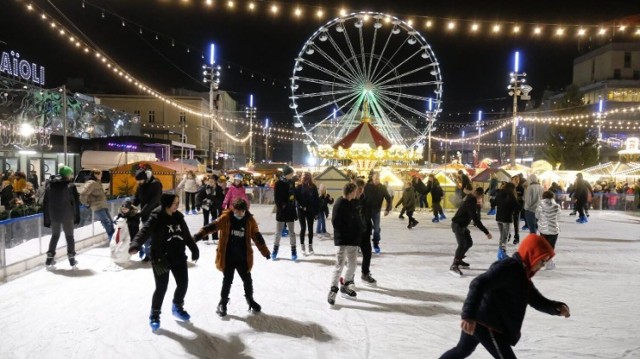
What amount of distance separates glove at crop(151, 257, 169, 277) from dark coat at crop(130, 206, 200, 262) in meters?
0.03

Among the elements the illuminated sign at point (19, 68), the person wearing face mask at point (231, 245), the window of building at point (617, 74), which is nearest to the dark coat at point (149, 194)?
the person wearing face mask at point (231, 245)

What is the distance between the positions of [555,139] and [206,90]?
148ft

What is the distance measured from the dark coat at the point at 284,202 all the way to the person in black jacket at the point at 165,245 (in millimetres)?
3652

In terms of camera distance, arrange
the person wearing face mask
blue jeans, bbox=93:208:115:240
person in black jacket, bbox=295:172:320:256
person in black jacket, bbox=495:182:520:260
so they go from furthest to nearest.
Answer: blue jeans, bbox=93:208:115:240
person in black jacket, bbox=295:172:320:256
person in black jacket, bbox=495:182:520:260
the person wearing face mask

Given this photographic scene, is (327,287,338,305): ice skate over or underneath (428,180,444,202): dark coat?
underneath

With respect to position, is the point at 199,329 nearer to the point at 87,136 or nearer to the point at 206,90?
the point at 87,136

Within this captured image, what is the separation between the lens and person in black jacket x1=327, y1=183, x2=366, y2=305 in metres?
6.09

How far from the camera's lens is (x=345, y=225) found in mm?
6117

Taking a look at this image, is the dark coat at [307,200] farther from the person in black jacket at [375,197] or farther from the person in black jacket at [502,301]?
the person in black jacket at [502,301]

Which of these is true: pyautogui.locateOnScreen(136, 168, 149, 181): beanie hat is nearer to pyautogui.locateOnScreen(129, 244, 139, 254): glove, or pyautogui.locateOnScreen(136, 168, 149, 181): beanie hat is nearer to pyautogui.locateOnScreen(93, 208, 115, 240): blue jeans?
pyautogui.locateOnScreen(93, 208, 115, 240): blue jeans

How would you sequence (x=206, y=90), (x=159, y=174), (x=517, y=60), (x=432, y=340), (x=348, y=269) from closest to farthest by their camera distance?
(x=432, y=340), (x=348, y=269), (x=159, y=174), (x=517, y=60), (x=206, y=90)

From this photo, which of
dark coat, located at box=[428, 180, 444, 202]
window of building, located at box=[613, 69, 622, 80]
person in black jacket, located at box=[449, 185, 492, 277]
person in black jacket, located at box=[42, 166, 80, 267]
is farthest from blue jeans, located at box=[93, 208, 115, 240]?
window of building, located at box=[613, 69, 622, 80]

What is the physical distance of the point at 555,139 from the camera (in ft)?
144

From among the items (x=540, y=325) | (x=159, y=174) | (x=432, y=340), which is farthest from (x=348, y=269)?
(x=159, y=174)
